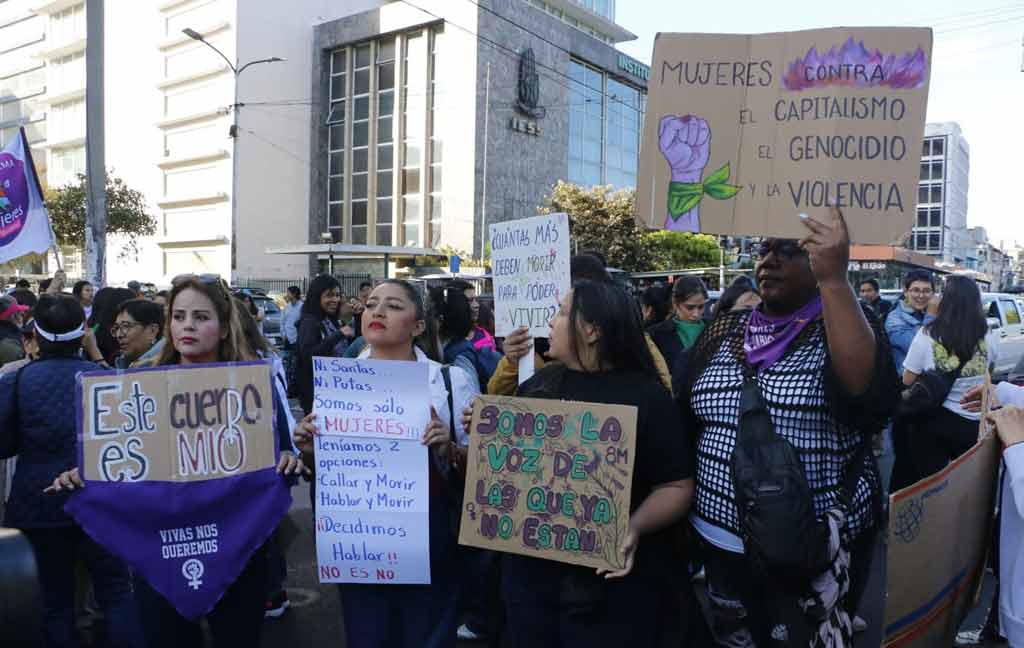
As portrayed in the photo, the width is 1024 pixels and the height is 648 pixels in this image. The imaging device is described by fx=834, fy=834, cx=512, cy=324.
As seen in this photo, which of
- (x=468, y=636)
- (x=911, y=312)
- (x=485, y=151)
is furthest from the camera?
(x=485, y=151)

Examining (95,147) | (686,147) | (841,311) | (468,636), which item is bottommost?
(468,636)

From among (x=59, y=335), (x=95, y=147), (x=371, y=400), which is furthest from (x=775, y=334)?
(x=95, y=147)

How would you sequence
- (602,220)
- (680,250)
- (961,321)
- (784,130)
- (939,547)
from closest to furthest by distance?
(939,547) → (784,130) → (961,321) → (602,220) → (680,250)

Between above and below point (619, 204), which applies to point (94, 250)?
below

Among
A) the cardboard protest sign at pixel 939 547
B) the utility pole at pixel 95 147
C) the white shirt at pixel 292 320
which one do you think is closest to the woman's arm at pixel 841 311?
the cardboard protest sign at pixel 939 547

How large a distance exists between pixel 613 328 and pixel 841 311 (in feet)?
2.26

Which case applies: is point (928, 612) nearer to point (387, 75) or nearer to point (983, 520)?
point (983, 520)

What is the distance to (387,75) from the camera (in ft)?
138

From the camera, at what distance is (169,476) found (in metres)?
3.01

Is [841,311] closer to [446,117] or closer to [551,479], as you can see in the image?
[551,479]

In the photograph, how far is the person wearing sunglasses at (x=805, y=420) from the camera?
2291 mm

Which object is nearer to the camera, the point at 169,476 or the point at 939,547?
the point at 939,547

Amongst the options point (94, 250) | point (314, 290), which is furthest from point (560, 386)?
point (94, 250)

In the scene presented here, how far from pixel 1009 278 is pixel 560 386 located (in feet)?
448
